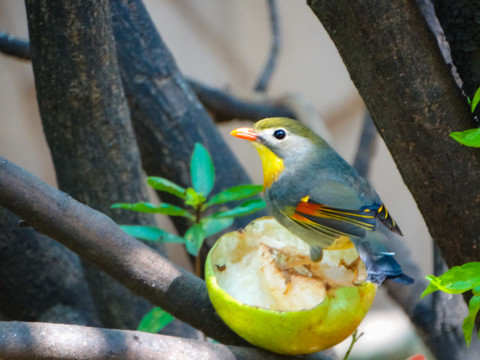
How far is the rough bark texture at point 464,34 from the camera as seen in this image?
3.76 feet

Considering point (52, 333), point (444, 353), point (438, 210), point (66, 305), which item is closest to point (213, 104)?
point (66, 305)

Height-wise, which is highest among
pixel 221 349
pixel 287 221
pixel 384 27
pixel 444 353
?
pixel 384 27

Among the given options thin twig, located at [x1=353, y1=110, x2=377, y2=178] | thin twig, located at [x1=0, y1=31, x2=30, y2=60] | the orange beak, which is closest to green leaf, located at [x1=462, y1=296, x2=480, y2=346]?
the orange beak

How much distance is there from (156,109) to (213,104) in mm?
872

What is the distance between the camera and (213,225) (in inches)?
60.0

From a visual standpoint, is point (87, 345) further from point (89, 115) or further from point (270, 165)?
point (89, 115)

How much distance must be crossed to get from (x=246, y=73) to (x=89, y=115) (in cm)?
277

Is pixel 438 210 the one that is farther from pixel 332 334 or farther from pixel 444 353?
pixel 444 353

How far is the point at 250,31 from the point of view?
430 cm

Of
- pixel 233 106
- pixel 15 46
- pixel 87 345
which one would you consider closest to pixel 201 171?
pixel 87 345

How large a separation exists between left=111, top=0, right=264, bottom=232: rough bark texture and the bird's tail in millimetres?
927

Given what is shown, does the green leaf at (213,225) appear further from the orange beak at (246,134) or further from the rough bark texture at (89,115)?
the rough bark texture at (89,115)

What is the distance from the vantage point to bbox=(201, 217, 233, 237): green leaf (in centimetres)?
152

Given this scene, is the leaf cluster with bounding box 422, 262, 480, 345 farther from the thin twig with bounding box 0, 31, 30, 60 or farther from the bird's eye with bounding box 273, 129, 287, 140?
the thin twig with bounding box 0, 31, 30, 60
